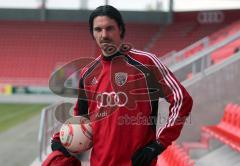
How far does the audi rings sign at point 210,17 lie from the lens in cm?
2489

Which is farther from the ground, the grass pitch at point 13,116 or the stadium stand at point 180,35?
the stadium stand at point 180,35

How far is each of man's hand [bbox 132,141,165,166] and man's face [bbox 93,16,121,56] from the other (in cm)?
48

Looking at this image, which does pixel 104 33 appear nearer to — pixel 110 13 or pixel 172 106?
pixel 110 13

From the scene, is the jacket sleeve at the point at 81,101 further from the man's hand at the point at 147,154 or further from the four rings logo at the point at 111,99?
the man's hand at the point at 147,154

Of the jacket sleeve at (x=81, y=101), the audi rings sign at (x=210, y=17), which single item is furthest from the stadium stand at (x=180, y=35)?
the jacket sleeve at (x=81, y=101)

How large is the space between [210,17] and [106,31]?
77.8 ft

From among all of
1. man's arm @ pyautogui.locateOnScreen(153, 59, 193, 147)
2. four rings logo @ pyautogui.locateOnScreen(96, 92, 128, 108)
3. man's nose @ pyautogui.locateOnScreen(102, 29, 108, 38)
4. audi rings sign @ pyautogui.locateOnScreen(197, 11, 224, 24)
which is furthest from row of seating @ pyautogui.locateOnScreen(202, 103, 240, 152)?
audi rings sign @ pyautogui.locateOnScreen(197, 11, 224, 24)

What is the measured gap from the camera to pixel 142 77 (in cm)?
221

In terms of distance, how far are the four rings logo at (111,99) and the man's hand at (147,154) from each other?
231 millimetres

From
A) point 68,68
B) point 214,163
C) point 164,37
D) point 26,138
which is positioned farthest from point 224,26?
point 68,68

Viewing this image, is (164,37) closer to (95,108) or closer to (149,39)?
(149,39)

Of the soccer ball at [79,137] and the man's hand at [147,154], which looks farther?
the soccer ball at [79,137]

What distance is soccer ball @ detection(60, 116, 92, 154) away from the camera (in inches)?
89.0

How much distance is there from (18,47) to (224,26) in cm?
1143
